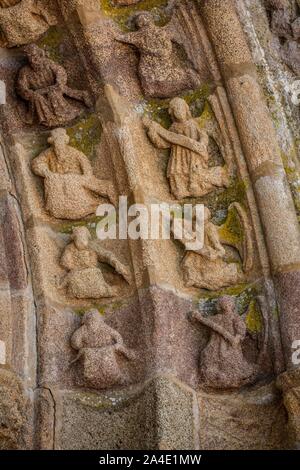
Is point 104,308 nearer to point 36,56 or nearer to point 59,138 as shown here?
point 59,138

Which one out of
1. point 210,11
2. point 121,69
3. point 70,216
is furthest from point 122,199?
point 210,11

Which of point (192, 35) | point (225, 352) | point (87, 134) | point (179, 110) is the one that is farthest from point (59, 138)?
point (225, 352)

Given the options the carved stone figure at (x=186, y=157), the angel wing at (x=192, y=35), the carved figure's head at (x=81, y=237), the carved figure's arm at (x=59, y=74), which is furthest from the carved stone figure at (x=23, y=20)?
the carved figure's head at (x=81, y=237)

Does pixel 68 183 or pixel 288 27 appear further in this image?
pixel 288 27

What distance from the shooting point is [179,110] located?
19.5 ft

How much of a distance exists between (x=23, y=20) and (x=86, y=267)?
139 cm

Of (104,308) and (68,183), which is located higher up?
(68,183)

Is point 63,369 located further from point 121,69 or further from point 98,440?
point 121,69

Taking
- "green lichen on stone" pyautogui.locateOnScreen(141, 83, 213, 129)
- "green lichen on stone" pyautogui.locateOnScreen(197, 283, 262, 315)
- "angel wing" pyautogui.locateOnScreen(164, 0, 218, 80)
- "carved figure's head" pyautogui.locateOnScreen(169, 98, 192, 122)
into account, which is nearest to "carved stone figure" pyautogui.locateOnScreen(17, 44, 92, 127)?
"green lichen on stone" pyautogui.locateOnScreen(141, 83, 213, 129)

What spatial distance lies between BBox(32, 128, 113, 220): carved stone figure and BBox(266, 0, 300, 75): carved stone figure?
1.22m

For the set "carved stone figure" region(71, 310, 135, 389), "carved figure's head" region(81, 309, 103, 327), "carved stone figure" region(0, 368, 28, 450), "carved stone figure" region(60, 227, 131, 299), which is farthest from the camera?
"carved stone figure" region(60, 227, 131, 299)

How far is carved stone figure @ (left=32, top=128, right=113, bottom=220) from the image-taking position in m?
5.89

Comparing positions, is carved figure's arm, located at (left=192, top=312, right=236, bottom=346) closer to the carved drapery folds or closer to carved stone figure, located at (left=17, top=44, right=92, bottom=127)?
the carved drapery folds

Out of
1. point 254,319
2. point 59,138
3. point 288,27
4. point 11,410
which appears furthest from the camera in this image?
point 288,27
